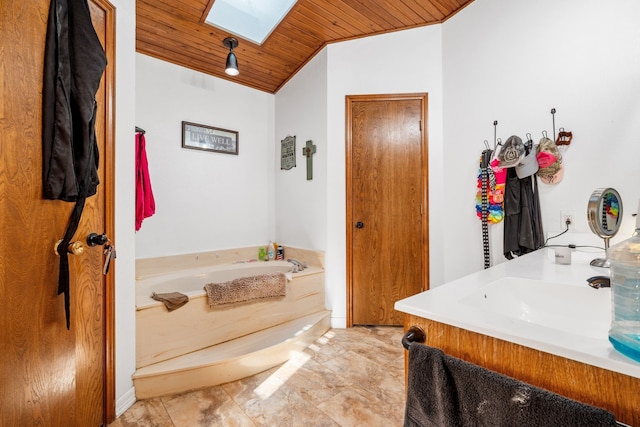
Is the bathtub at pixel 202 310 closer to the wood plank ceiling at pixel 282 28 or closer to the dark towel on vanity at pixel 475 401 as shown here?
the dark towel on vanity at pixel 475 401

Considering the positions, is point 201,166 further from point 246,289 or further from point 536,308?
point 536,308

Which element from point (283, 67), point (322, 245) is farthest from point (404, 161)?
point (283, 67)

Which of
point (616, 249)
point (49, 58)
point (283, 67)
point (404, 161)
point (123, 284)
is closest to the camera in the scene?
point (616, 249)

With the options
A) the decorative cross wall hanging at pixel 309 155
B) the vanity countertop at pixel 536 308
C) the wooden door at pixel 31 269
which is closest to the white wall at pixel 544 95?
the vanity countertop at pixel 536 308

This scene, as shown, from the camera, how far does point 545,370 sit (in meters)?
0.58

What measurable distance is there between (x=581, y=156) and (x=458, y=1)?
1.50m

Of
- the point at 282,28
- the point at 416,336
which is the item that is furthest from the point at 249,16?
the point at 416,336

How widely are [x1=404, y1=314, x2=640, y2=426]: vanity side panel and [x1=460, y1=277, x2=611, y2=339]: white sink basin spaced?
7.5 inches

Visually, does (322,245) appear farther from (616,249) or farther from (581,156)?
(616,249)

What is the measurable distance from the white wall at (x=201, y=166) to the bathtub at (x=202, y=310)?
351 millimetres

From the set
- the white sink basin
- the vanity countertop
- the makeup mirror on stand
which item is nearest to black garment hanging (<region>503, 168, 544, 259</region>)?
the vanity countertop

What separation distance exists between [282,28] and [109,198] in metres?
1.97

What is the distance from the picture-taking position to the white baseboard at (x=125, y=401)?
5.05ft

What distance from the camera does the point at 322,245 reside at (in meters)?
2.87
